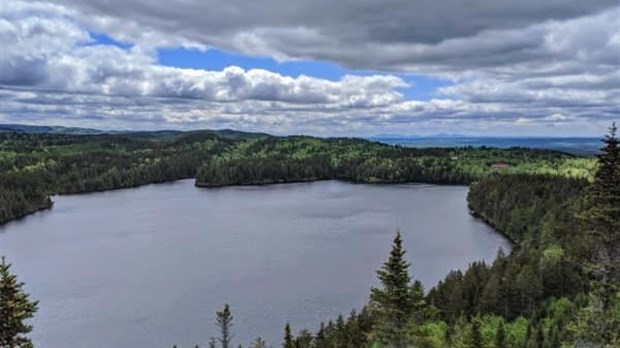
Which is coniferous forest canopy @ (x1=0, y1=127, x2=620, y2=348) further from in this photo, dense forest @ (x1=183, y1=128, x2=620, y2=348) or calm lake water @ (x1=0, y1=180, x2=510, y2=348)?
calm lake water @ (x1=0, y1=180, x2=510, y2=348)

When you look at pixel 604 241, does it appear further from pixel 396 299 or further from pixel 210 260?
pixel 210 260

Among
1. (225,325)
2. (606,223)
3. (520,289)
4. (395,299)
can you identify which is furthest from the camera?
(520,289)

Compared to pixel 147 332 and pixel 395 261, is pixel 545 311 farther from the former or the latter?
pixel 395 261

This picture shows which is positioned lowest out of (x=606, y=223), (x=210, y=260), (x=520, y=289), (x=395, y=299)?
(x=210, y=260)

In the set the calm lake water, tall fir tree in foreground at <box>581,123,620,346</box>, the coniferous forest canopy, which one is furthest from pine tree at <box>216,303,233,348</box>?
tall fir tree in foreground at <box>581,123,620,346</box>

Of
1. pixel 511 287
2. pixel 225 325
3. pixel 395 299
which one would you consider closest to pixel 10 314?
pixel 395 299

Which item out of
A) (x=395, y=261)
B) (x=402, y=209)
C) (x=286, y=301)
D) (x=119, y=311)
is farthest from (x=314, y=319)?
(x=402, y=209)
